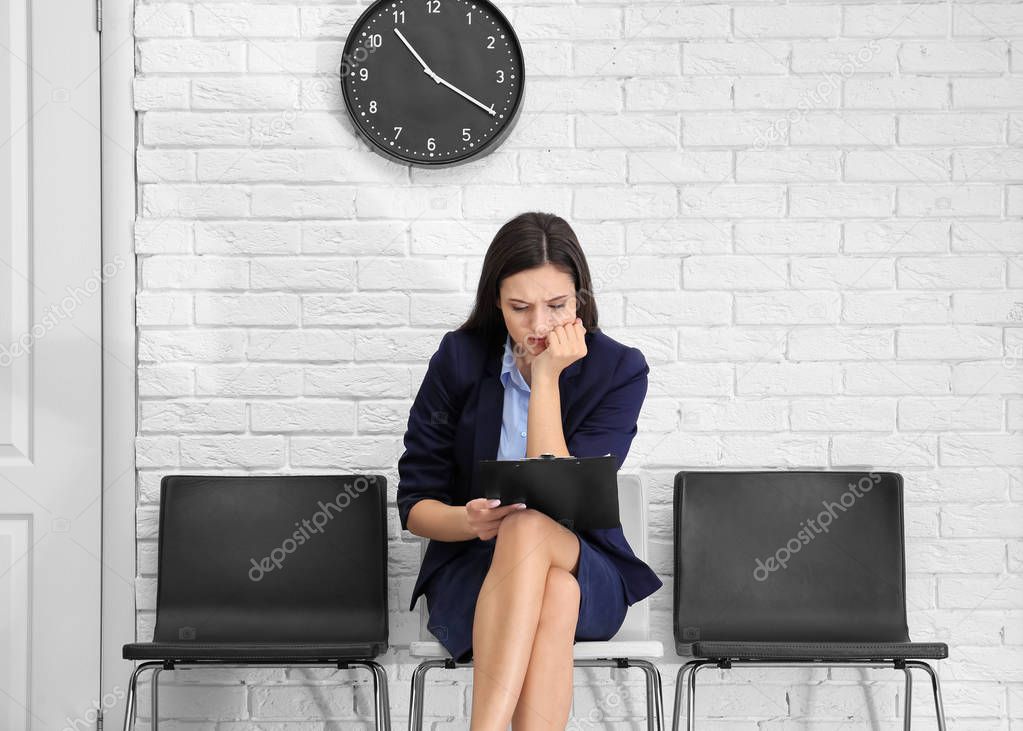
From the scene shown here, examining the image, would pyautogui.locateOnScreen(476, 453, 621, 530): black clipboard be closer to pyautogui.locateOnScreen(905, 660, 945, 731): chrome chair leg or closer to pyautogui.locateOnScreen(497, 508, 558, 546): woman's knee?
pyautogui.locateOnScreen(497, 508, 558, 546): woman's knee

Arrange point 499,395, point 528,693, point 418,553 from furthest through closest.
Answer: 1. point 418,553
2. point 499,395
3. point 528,693

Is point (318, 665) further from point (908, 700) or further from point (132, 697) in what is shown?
point (908, 700)

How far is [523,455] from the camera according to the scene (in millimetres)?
1732

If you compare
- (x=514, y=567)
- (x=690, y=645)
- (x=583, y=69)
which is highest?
(x=583, y=69)

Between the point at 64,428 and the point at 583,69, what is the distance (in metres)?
1.40

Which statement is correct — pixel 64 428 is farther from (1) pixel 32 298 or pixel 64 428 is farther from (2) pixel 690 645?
(2) pixel 690 645

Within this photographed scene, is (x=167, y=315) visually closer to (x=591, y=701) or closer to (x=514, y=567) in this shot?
(x=514, y=567)

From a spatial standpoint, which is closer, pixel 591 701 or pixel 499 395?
pixel 499 395

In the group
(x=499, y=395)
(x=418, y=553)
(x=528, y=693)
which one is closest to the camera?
(x=528, y=693)

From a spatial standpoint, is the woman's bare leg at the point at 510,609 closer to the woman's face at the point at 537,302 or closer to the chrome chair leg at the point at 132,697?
the woman's face at the point at 537,302

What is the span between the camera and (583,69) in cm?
207

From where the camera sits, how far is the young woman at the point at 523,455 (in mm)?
1430

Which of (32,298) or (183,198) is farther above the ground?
(183,198)

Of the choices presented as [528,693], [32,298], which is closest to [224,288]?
[32,298]
